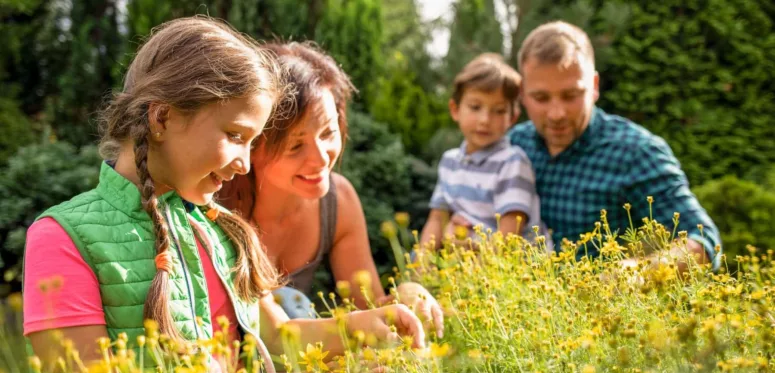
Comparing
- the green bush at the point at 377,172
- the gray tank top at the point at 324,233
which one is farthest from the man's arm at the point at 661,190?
the green bush at the point at 377,172

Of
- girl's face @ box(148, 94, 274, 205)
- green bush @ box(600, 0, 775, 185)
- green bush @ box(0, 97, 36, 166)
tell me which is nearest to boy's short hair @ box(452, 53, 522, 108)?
green bush @ box(600, 0, 775, 185)

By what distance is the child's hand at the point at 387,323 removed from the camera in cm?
224

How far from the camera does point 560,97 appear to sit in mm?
3760

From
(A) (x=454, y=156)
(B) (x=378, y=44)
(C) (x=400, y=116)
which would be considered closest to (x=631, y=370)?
(A) (x=454, y=156)

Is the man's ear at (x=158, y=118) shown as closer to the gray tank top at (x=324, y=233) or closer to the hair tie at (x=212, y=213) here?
the hair tie at (x=212, y=213)

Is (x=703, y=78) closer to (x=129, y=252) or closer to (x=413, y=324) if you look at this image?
(x=413, y=324)

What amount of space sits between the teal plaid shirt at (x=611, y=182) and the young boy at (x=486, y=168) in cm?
11

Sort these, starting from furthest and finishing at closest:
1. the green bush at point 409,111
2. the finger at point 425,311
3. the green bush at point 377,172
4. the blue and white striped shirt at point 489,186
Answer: the green bush at point 409,111 → the green bush at point 377,172 → the blue and white striped shirt at point 489,186 → the finger at point 425,311

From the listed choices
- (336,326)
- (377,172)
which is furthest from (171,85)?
(377,172)

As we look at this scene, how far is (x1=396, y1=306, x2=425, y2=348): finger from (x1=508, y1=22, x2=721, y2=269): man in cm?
163

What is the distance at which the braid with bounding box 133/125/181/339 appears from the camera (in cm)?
201

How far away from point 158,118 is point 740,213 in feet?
13.0

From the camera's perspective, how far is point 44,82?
7.48 metres

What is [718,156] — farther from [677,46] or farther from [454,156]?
[454,156]
